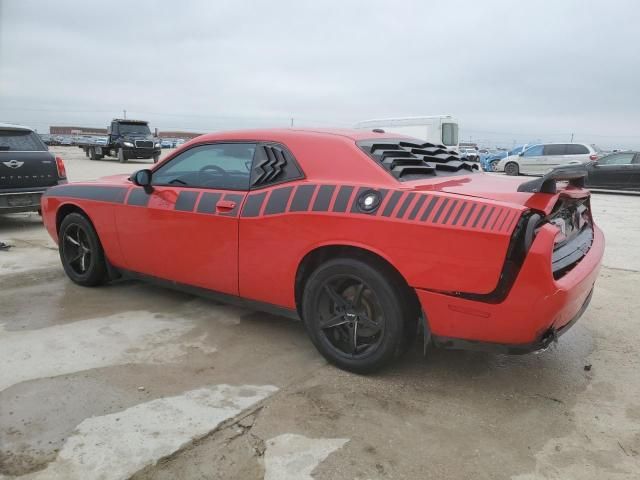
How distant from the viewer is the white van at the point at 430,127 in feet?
63.0

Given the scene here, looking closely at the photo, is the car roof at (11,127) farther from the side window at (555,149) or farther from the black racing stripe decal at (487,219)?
the side window at (555,149)

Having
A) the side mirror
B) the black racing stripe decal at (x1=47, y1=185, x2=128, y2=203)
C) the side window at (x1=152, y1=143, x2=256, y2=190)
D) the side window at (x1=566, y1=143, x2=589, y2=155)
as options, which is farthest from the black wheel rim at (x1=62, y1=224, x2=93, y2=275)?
the side window at (x1=566, y1=143, x2=589, y2=155)

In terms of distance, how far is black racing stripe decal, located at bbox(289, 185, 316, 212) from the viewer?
3.12 meters

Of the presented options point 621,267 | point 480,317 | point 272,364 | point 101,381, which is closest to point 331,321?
point 272,364

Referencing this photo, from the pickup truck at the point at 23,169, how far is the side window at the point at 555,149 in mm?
18963

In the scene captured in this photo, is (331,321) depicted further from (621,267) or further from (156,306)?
(621,267)

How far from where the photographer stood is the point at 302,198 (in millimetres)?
3150

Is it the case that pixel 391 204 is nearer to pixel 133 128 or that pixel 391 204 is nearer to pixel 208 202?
pixel 208 202

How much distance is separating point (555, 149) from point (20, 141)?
63.9 ft

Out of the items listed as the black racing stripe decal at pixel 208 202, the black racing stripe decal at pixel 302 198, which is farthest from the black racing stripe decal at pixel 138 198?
the black racing stripe decal at pixel 302 198

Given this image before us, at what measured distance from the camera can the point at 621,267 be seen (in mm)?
5746

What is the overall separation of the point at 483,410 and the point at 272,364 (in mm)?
1264

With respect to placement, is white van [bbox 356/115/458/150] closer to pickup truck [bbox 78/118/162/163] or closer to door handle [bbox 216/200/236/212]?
pickup truck [bbox 78/118/162/163]

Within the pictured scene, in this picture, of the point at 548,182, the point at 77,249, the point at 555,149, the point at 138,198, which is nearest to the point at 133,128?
the point at 555,149
